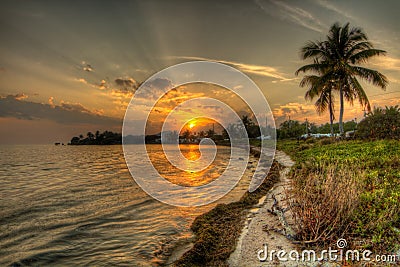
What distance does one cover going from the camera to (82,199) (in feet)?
42.8

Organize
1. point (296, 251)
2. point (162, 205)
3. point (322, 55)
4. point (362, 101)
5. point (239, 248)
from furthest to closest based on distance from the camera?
point (322, 55) → point (362, 101) → point (162, 205) → point (239, 248) → point (296, 251)

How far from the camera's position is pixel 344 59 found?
94.7ft

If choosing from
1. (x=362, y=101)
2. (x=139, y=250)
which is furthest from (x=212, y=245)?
(x=362, y=101)

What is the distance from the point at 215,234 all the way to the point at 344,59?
93.7 feet

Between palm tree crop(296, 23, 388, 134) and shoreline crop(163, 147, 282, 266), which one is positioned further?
palm tree crop(296, 23, 388, 134)

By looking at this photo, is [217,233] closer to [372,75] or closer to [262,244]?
[262,244]

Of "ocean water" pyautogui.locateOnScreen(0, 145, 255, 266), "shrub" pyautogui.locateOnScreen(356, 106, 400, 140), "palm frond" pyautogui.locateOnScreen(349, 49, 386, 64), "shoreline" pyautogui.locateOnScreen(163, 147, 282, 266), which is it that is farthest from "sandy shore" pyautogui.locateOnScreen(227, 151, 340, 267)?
"palm frond" pyautogui.locateOnScreen(349, 49, 386, 64)

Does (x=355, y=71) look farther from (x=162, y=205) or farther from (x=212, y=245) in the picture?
(x=212, y=245)

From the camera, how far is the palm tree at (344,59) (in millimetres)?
27172

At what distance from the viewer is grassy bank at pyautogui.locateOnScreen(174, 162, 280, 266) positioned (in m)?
6.18

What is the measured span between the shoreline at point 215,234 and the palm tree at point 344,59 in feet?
76.0

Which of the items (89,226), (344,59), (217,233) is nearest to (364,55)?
(344,59)

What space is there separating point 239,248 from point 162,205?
607cm

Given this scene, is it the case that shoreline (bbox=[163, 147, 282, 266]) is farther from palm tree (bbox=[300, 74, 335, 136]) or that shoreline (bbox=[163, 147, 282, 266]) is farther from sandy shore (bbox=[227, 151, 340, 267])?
palm tree (bbox=[300, 74, 335, 136])
